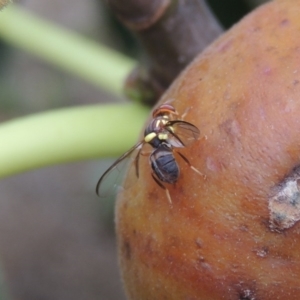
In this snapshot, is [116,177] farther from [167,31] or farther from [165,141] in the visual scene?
[167,31]

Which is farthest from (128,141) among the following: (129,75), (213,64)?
(213,64)

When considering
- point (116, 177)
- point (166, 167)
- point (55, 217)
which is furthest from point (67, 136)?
point (55, 217)

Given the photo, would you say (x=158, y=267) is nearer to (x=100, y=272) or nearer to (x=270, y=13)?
(x=270, y=13)

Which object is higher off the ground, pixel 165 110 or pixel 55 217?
pixel 165 110

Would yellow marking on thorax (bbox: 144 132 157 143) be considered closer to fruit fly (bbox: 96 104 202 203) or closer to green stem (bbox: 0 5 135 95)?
fruit fly (bbox: 96 104 202 203)

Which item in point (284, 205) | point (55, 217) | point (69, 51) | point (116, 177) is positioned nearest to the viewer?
point (284, 205)

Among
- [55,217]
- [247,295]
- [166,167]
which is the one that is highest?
[166,167]
